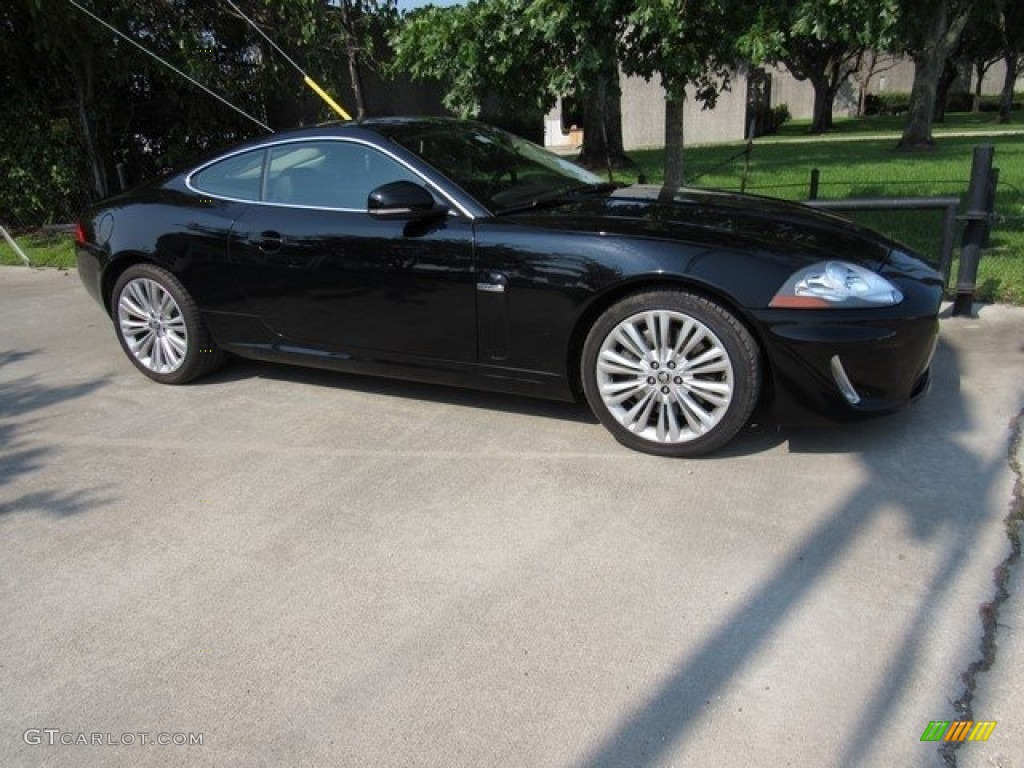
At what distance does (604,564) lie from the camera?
10.1 ft

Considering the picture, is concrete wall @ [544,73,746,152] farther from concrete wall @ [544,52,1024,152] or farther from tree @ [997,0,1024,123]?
tree @ [997,0,1024,123]

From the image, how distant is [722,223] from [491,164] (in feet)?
4.37

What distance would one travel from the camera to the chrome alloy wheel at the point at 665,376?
11.9ft

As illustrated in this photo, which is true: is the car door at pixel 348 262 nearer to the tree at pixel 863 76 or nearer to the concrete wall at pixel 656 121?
the concrete wall at pixel 656 121

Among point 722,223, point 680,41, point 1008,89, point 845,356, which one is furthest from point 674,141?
point 1008,89

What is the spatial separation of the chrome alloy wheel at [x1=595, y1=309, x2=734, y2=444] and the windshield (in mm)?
946

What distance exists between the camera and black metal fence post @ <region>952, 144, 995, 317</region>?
5.27m

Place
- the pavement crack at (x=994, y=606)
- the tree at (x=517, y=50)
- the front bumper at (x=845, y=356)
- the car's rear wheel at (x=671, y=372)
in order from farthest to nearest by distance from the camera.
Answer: the tree at (x=517, y=50), the car's rear wheel at (x=671, y=372), the front bumper at (x=845, y=356), the pavement crack at (x=994, y=606)

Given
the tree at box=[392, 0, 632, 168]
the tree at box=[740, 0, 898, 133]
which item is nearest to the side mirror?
the tree at box=[392, 0, 632, 168]

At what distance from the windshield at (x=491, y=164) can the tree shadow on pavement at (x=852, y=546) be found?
1.81 meters

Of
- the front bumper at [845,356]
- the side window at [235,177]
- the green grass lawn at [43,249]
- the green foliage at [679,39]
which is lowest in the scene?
the green grass lawn at [43,249]

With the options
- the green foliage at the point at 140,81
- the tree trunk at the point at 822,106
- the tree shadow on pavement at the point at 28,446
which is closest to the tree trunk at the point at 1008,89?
the tree trunk at the point at 822,106

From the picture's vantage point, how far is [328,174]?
449 cm

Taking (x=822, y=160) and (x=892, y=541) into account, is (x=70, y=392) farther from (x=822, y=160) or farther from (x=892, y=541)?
(x=822, y=160)
